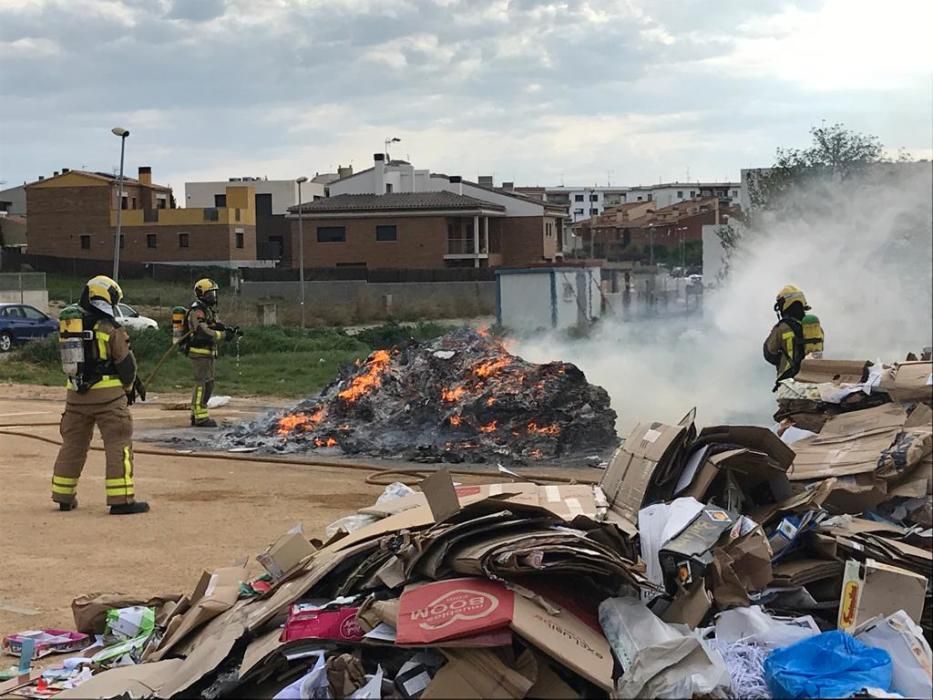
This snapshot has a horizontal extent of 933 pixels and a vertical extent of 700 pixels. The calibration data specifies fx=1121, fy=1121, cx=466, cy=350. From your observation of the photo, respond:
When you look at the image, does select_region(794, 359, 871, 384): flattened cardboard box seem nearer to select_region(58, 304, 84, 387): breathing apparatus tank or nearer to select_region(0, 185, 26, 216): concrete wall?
select_region(58, 304, 84, 387): breathing apparatus tank

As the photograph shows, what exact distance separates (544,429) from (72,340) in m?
5.85

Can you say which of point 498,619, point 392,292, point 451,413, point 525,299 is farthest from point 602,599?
point 392,292

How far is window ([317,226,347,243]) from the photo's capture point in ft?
191

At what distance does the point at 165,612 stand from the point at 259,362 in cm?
1932

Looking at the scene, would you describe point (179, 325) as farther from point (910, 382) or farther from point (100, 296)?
point (910, 382)

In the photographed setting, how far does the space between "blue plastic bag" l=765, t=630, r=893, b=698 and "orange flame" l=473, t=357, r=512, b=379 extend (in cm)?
951

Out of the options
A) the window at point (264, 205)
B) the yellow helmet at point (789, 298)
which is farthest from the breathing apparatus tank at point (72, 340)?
the window at point (264, 205)

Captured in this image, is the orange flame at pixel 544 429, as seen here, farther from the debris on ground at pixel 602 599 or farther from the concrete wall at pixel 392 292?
the concrete wall at pixel 392 292

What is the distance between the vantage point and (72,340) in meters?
9.71

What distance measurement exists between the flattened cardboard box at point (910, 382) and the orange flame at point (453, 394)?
24.2 feet

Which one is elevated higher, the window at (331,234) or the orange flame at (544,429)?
the window at (331,234)

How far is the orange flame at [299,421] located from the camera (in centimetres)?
1472

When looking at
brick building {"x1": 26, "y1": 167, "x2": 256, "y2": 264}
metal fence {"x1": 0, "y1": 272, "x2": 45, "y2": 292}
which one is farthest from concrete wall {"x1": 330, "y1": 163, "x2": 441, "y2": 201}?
metal fence {"x1": 0, "y1": 272, "x2": 45, "y2": 292}

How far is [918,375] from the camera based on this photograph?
22.9ft
